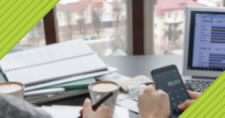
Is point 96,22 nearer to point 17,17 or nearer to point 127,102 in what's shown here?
point 127,102

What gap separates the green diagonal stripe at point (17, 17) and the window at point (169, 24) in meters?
1.96

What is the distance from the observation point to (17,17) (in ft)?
0.55

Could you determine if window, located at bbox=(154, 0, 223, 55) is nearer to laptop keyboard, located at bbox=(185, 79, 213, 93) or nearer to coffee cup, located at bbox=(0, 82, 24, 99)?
laptop keyboard, located at bbox=(185, 79, 213, 93)

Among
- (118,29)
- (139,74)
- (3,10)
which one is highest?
(3,10)

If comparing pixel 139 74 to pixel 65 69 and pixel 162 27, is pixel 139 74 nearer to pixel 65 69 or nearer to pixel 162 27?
pixel 65 69

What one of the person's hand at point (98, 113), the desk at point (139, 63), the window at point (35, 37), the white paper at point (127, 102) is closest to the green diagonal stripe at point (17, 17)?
the person's hand at point (98, 113)

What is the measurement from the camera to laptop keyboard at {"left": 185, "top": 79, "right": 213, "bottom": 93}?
105cm

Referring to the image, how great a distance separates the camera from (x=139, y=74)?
1.26 m

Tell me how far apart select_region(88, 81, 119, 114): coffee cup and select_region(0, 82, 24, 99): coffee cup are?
23 centimetres

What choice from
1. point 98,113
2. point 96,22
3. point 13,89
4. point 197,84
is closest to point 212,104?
point 98,113

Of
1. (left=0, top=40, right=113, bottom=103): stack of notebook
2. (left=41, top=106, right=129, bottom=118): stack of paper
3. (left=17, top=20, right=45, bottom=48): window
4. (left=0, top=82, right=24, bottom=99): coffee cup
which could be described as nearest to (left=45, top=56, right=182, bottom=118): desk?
(left=0, top=40, right=113, bottom=103): stack of notebook

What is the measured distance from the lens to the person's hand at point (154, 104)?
0.68m

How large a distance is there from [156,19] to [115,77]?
3.42 feet

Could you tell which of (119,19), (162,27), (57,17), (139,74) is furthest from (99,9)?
(139,74)
